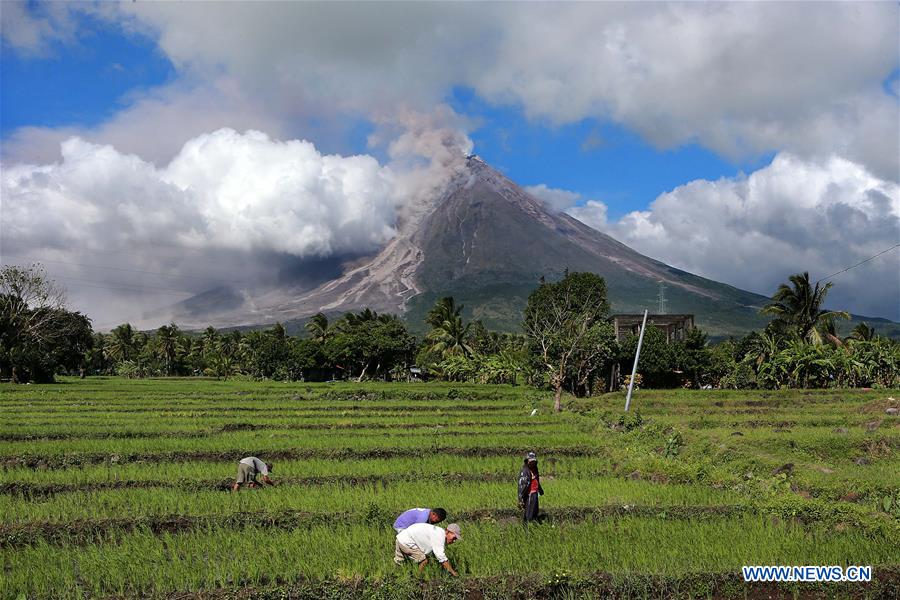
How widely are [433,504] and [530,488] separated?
7.12 feet

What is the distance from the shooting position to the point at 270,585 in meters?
7.29

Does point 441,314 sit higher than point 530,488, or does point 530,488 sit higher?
point 441,314

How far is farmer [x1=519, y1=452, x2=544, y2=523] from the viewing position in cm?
1009

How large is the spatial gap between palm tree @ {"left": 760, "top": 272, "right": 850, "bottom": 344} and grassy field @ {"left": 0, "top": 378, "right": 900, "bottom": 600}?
2285cm

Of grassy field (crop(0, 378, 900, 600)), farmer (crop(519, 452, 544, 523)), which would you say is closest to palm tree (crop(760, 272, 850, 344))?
grassy field (crop(0, 378, 900, 600))

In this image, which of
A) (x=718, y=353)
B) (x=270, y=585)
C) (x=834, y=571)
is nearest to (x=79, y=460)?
(x=270, y=585)

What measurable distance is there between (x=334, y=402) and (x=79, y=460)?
1718cm

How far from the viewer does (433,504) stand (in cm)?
1154

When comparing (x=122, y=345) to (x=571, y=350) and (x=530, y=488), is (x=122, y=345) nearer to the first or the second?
(x=571, y=350)

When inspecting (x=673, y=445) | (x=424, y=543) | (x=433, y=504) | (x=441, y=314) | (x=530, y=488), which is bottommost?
(x=433, y=504)

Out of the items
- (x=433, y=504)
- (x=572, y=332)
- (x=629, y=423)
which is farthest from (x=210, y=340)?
(x=433, y=504)

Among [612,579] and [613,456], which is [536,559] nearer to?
[612,579]

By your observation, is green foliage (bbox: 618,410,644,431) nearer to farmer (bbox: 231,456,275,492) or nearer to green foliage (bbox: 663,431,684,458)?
green foliage (bbox: 663,431,684,458)

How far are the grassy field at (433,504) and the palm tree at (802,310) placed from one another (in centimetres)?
2285
